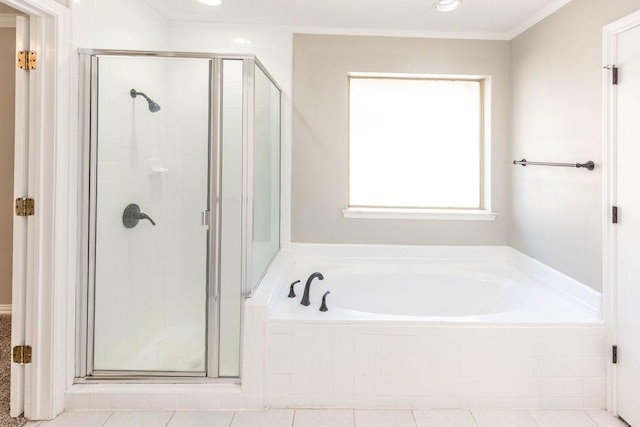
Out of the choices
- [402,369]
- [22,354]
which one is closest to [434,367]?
[402,369]

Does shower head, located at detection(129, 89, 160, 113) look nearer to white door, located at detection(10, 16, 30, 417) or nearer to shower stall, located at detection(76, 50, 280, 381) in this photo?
shower stall, located at detection(76, 50, 280, 381)

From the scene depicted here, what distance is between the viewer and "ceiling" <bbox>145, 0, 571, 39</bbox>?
258 cm

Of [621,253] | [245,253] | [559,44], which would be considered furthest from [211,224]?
[559,44]

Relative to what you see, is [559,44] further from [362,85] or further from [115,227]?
[115,227]

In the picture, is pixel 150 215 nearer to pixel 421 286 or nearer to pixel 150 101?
pixel 150 101

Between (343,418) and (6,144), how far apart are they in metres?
3.27

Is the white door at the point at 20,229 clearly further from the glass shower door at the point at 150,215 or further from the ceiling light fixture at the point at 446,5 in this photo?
the ceiling light fixture at the point at 446,5

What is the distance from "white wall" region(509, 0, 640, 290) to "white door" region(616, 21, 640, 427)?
165 millimetres

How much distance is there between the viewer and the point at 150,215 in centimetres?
251

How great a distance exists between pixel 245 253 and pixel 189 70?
102 cm

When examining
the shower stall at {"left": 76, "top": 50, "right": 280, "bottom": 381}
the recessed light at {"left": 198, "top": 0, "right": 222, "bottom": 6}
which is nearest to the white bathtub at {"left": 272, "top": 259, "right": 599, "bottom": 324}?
the shower stall at {"left": 76, "top": 50, "right": 280, "bottom": 381}

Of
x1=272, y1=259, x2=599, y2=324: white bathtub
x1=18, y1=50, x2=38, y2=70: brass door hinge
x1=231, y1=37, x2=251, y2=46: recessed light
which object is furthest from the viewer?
x1=231, y1=37, x2=251, y2=46: recessed light

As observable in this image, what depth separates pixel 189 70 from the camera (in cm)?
215

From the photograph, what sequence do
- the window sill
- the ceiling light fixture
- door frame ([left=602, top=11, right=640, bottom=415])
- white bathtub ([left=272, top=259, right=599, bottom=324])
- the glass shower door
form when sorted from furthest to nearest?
the window sill → white bathtub ([left=272, top=259, right=599, bottom=324]) → the ceiling light fixture → the glass shower door → door frame ([left=602, top=11, right=640, bottom=415])
